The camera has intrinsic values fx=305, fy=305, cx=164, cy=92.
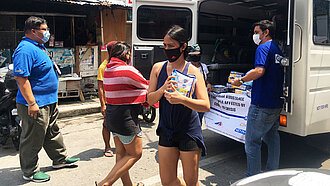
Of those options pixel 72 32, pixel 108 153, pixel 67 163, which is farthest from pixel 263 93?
pixel 72 32

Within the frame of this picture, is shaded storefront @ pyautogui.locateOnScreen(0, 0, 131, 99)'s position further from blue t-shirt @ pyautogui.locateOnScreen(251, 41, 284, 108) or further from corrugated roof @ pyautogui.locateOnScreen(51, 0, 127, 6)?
blue t-shirt @ pyautogui.locateOnScreen(251, 41, 284, 108)

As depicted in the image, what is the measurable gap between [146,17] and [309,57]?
2667 mm

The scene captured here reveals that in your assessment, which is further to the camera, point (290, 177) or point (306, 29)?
point (306, 29)

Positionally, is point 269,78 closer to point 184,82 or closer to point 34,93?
point 184,82

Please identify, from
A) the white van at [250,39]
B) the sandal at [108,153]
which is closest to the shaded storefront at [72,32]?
the white van at [250,39]

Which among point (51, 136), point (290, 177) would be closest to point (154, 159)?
point (51, 136)

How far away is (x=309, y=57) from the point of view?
3580 mm

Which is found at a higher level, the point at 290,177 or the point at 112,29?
the point at 112,29

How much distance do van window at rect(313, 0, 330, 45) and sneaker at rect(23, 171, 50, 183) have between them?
3757 millimetres

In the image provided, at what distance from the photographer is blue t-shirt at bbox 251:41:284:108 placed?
3479 mm

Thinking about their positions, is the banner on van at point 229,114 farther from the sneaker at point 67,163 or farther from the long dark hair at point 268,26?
the sneaker at point 67,163

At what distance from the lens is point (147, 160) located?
4656mm

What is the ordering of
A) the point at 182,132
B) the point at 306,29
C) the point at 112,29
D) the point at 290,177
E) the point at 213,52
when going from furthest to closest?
the point at 112,29, the point at 213,52, the point at 306,29, the point at 182,132, the point at 290,177

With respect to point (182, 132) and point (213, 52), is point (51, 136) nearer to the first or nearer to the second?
point (182, 132)
